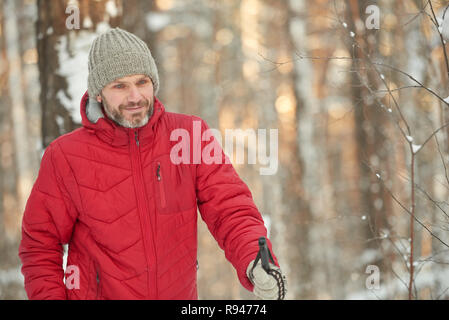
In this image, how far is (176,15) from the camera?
8500mm

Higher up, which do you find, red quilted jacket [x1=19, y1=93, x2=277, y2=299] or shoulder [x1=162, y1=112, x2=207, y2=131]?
shoulder [x1=162, y1=112, x2=207, y2=131]

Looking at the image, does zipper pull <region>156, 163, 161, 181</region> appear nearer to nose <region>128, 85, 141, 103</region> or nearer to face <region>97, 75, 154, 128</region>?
face <region>97, 75, 154, 128</region>

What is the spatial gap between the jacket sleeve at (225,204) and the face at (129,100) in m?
0.30

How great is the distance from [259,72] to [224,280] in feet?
12.9

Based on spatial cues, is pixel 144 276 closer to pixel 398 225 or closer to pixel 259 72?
pixel 259 72

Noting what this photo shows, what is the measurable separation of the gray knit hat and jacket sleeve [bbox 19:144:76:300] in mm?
472

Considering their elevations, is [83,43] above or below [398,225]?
above

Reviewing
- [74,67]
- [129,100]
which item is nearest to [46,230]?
[129,100]

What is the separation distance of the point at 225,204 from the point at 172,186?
0.27 m

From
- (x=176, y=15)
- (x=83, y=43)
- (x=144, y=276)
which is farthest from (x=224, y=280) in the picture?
(x=144, y=276)

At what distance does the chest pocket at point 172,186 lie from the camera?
7.36ft

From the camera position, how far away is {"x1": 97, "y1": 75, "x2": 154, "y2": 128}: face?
2.26m

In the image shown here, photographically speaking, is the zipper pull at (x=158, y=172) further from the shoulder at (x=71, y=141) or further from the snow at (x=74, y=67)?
the snow at (x=74, y=67)

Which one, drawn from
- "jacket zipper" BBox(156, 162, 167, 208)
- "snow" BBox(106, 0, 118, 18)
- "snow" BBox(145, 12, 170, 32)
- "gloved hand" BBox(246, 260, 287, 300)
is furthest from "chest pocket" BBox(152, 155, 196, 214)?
"snow" BBox(145, 12, 170, 32)
